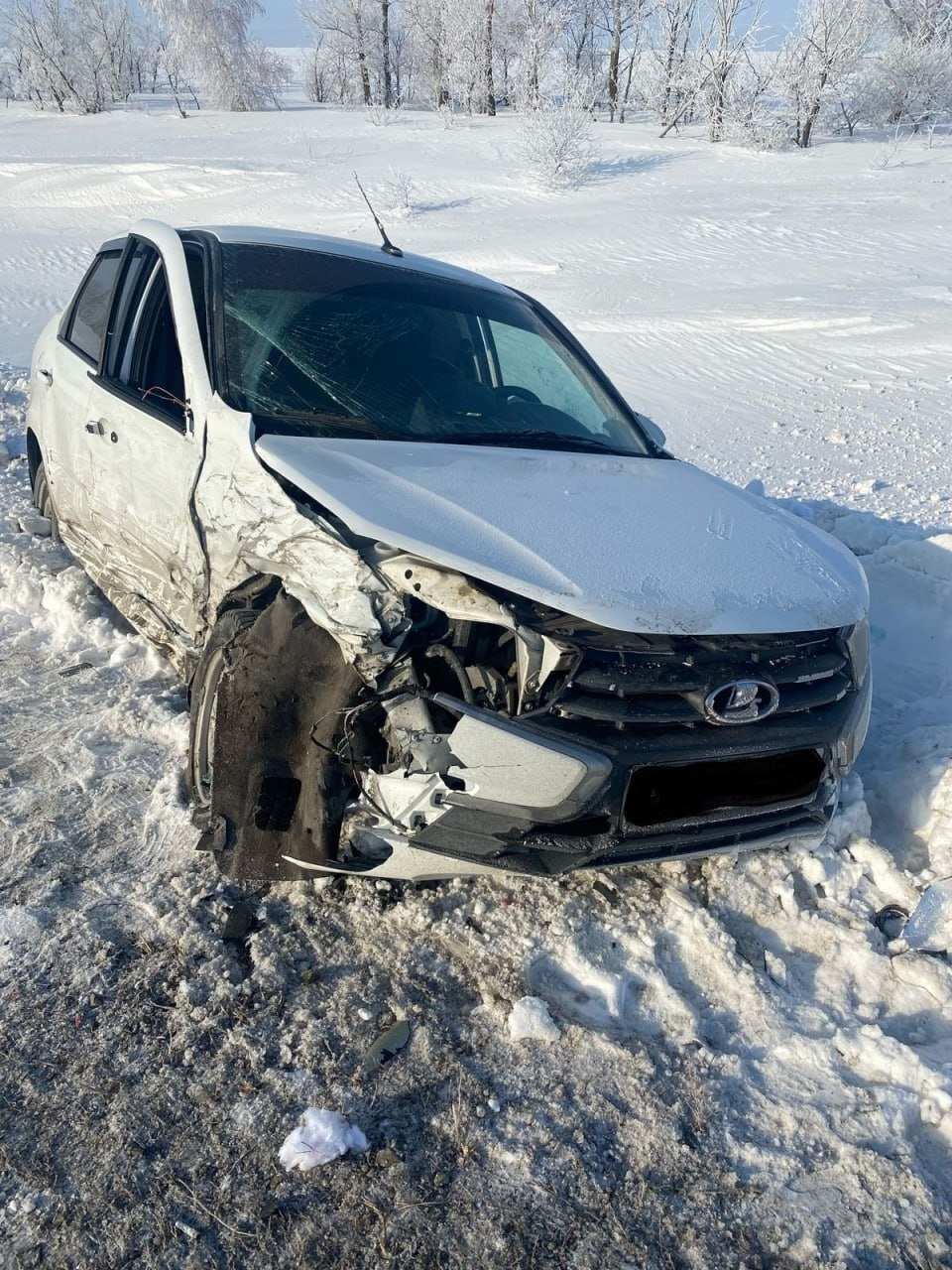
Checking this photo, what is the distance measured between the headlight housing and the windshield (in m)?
1.23

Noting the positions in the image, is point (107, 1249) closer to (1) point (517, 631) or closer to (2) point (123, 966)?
(2) point (123, 966)

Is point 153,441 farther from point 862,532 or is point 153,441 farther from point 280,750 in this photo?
point 862,532

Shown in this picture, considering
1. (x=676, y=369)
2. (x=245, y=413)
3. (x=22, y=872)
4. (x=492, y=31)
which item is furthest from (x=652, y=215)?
(x=492, y=31)

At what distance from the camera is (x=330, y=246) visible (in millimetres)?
4051

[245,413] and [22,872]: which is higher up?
[245,413]

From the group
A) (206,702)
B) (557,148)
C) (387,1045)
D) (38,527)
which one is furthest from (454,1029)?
(557,148)

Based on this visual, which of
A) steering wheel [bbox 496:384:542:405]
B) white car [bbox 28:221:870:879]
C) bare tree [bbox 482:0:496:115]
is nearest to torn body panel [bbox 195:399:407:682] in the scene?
white car [bbox 28:221:870:879]

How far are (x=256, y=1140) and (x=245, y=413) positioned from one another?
208 cm

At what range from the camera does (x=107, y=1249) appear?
1.84m

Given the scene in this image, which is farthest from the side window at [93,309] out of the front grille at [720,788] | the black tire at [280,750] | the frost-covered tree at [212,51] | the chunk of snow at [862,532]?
the frost-covered tree at [212,51]

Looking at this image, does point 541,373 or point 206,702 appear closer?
point 206,702

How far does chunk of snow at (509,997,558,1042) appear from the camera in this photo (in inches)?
94.6

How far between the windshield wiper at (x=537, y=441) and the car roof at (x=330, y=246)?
1.14 metres

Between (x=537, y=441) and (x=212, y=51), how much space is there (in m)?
39.3
